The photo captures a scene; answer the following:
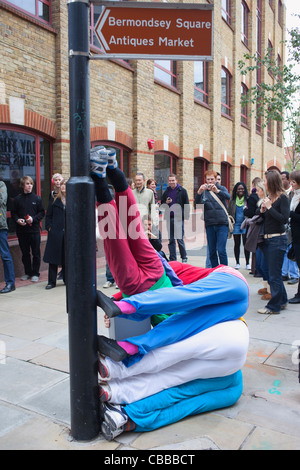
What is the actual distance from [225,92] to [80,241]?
18428 millimetres

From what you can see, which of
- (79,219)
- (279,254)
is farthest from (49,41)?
(79,219)

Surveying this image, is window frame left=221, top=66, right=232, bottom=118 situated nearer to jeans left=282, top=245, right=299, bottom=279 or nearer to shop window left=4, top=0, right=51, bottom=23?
shop window left=4, top=0, right=51, bottom=23

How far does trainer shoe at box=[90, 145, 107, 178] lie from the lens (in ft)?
8.88

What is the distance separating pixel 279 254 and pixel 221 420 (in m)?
3.04

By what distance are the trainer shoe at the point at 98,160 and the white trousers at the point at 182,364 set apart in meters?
1.26

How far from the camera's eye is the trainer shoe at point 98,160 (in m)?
2.71

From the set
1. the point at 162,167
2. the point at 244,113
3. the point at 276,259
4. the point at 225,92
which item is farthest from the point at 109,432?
the point at 244,113

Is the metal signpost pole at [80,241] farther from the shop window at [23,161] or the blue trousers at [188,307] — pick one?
the shop window at [23,161]

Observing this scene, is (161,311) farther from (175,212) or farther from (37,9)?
(37,9)

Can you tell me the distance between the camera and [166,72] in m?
13.9

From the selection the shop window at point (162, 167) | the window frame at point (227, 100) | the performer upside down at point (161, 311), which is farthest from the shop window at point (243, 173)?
the performer upside down at point (161, 311)

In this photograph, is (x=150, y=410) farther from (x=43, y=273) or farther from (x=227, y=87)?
(x=227, y=87)

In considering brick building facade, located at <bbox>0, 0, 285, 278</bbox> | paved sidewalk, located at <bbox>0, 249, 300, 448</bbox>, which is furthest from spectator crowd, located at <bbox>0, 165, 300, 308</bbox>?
brick building facade, located at <bbox>0, 0, 285, 278</bbox>

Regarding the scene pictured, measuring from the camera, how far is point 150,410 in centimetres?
293
